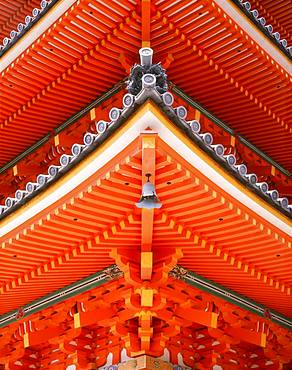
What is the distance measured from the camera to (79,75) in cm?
920

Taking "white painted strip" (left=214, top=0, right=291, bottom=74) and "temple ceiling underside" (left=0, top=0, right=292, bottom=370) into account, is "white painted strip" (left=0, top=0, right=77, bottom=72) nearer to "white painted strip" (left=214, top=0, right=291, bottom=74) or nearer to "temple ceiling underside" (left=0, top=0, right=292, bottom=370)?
"temple ceiling underside" (left=0, top=0, right=292, bottom=370)

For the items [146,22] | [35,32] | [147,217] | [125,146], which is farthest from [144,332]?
[35,32]

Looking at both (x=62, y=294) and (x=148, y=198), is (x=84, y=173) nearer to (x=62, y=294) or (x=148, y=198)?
(x=148, y=198)

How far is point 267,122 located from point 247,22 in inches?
81.6

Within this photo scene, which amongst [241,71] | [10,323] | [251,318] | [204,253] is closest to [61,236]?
[204,253]

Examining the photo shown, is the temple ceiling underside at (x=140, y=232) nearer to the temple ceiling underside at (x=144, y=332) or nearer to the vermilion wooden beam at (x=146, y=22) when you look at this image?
the temple ceiling underside at (x=144, y=332)

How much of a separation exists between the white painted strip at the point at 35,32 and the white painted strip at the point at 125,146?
2835 mm

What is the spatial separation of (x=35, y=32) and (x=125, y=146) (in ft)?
11.1

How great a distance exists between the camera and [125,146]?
6.32 metres

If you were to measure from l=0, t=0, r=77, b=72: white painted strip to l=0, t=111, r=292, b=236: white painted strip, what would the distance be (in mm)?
2835

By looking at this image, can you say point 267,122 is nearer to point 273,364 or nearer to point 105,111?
point 105,111

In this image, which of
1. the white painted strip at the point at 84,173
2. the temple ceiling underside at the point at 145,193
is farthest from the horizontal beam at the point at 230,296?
the white painted strip at the point at 84,173

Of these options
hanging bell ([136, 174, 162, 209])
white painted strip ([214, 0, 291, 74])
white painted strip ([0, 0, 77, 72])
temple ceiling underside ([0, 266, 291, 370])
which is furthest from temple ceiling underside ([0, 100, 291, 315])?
white painted strip ([214, 0, 291, 74])

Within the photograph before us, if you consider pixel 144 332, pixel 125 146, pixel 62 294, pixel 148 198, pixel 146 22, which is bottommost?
pixel 144 332
